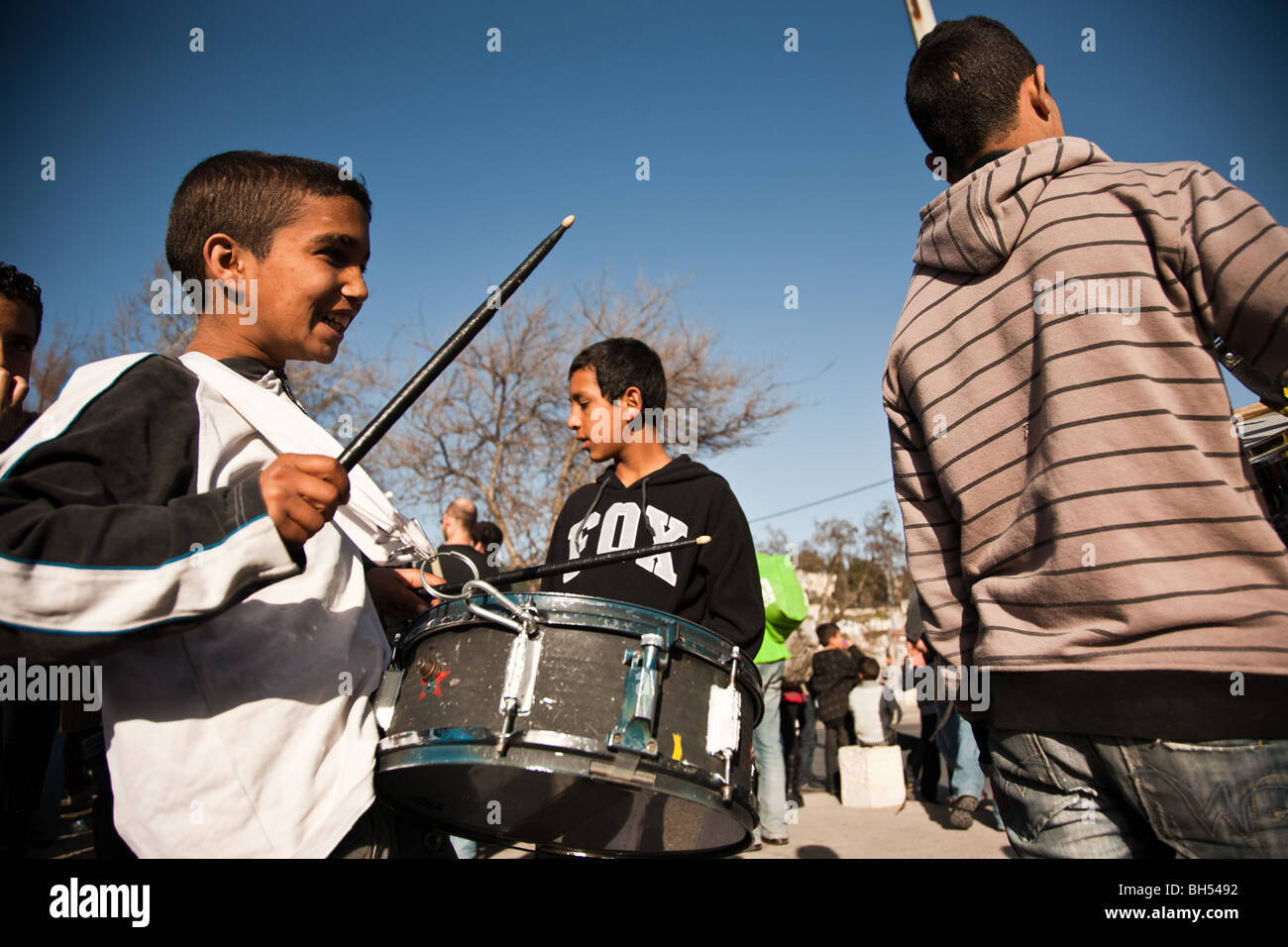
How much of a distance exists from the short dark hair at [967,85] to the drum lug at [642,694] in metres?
1.40

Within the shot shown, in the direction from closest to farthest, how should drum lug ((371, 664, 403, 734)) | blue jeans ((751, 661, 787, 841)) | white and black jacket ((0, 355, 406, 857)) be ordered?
1. white and black jacket ((0, 355, 406, 857))
2. drum lug ((371, 664, 403, 734))
3. blue jeans ((751, 661, 787, 841))

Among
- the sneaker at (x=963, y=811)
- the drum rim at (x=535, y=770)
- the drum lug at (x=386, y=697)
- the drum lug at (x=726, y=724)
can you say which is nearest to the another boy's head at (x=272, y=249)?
the drum lug at (x=386, y=697)

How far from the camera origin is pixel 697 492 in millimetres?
3148

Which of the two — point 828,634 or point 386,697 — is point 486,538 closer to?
point 828,634

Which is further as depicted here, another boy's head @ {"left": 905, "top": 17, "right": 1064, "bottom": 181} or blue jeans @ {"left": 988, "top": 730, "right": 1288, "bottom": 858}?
another boy's head @ {"left": 905, "top": 17, "right": 1064, "bottom": 181}

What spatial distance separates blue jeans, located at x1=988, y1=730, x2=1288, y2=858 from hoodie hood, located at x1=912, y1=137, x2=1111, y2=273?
1023mm

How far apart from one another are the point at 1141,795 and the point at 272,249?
2033 mm

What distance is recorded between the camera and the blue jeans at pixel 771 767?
557 cm

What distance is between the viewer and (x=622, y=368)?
11.8 ft

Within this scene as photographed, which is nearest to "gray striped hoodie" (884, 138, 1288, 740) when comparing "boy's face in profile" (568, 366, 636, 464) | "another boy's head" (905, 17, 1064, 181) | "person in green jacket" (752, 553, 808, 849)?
"another boy's head" (905, 17, 1064, 181)

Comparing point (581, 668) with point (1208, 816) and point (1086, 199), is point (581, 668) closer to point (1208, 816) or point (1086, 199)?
point (1208, 816)

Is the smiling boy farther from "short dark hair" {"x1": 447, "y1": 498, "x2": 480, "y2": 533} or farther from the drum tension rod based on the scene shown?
"short dark hair" {"x1": 447, "y1": 498, "x2": 480, "y2": 533}

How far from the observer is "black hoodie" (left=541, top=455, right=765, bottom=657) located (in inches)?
112
